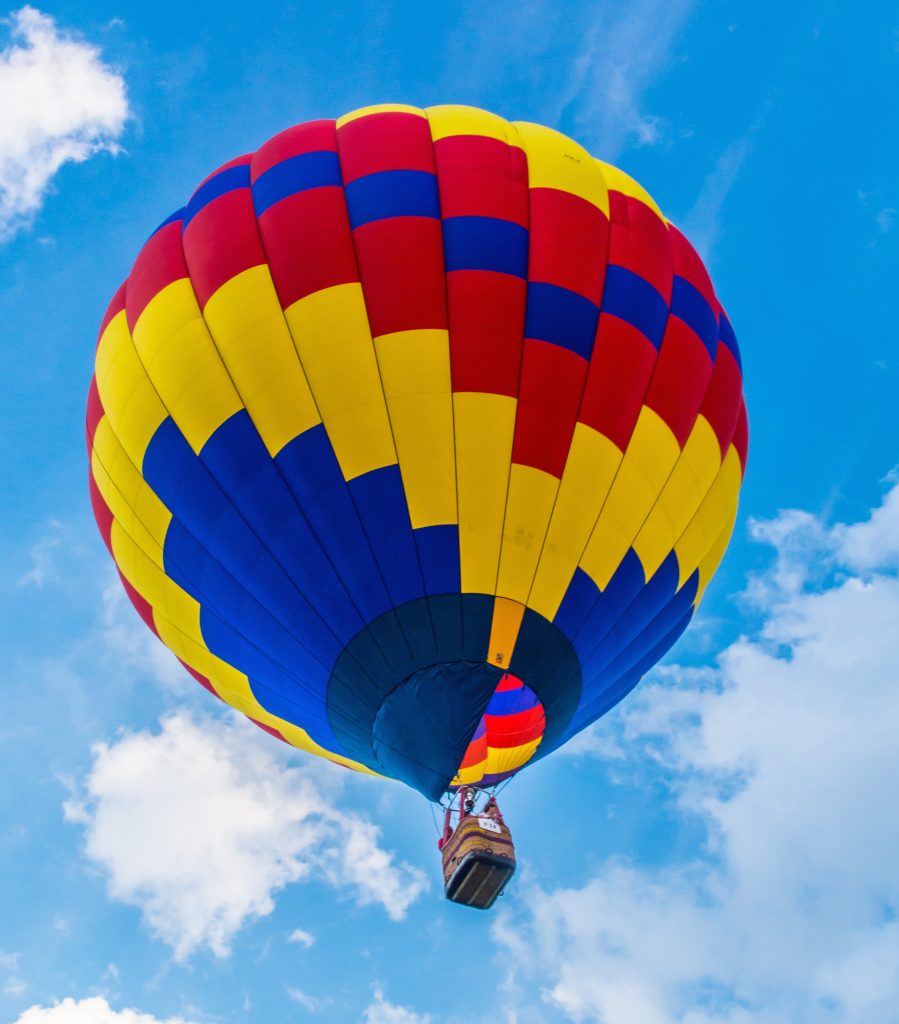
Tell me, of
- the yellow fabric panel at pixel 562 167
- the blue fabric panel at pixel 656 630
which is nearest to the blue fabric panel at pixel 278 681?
the blue fabric panel at pixel 656 630

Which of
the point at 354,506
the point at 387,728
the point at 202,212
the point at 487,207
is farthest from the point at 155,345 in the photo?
the point at 387,728

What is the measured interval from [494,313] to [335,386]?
130 centimetres

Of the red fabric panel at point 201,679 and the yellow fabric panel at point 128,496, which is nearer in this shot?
the yellow fabric panel at point 128,496

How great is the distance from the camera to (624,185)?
973 centimetres

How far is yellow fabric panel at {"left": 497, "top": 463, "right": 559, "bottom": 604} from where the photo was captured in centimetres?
785

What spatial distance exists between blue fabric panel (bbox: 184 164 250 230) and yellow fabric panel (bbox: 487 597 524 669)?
13.6 ft

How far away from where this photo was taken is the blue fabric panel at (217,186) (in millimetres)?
9188

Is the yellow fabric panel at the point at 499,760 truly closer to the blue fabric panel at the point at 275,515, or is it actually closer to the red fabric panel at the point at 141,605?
the blue fabric panel at the point at 275,515

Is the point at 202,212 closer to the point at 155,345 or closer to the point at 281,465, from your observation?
the point at 155,345

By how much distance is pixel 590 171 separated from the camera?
9453 mm

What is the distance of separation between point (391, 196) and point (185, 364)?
2045 millimetres

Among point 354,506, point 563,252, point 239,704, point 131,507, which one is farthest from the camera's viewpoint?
point 239,704

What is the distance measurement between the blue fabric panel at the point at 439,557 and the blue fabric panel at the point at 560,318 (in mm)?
1653

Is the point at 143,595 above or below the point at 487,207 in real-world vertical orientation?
below
